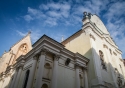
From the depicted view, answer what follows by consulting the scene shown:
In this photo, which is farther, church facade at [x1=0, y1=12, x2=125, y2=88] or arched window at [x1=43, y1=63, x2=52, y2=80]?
arched window at [x1=43, y1=63, x2=52, y2=80]

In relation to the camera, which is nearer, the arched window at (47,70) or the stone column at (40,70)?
the stone column at (40,70)

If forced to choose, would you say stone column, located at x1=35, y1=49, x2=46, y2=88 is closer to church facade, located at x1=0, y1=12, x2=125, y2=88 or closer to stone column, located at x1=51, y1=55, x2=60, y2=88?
church facade, located at x1=0, y1=12, x2=125, y2=88

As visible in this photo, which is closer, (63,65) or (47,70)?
(47,70)

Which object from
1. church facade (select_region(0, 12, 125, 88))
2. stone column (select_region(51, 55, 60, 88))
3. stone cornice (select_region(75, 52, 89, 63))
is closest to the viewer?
stone column (select_region(51, 55, 60, 88))

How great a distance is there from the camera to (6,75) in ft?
56.3

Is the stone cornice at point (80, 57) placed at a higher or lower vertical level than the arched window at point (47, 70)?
higher

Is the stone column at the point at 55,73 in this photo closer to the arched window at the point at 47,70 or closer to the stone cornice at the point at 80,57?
the arched window at the point at 47,70

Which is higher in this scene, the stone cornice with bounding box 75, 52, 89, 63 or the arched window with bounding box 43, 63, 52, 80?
the stone cornice with bounding box 75, 52, 89, 63

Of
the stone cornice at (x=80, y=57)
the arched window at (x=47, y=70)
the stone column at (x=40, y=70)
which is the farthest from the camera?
the stone cornice at (x=80, y=57)

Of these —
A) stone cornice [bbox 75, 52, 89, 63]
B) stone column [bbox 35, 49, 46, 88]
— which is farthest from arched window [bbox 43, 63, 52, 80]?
stone cornice [bbox 75, 52, 89, 63]

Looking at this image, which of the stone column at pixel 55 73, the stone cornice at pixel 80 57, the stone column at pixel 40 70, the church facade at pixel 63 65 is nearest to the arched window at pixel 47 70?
the church facade at pixel 63 65

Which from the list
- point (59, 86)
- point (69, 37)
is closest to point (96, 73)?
point (59, 86)

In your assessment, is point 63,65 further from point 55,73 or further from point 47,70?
point 47,70

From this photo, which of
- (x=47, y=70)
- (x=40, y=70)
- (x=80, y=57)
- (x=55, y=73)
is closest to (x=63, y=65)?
(x=55, y=73)
